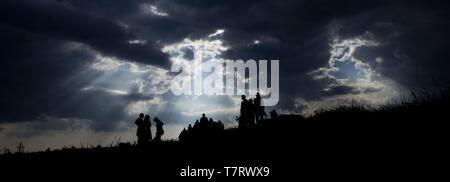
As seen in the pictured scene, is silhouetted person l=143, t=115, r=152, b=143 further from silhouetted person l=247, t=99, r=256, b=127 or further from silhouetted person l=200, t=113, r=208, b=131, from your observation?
silhouetted person l=247, t=99, r=256, b=127

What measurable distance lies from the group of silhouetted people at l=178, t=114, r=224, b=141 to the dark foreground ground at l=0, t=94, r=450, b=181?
376 centimetres

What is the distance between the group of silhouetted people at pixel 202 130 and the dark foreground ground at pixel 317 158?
3.76m

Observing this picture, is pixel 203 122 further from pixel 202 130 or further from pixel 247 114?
pixel 247 114

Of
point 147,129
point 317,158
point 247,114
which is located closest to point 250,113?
point 247,114

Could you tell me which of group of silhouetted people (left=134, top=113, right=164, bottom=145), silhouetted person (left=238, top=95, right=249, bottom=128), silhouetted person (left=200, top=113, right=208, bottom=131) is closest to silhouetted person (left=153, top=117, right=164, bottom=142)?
group of silhouetted people (left=134, top=113, right=164, bottom=145)

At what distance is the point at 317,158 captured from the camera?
7.38 metres

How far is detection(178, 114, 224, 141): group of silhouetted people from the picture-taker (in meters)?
14.5

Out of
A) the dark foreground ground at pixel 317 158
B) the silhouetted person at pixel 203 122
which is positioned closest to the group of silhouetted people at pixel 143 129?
the silhouetted person at pixel 203 122
